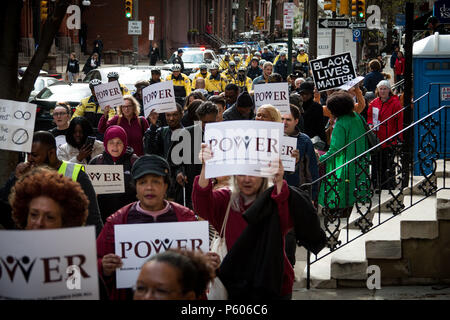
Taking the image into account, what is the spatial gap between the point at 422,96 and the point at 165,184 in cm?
679

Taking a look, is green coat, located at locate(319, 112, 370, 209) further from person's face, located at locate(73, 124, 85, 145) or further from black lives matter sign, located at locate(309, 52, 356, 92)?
black lives matter sign, located at locate(309, 52, 356, 92)

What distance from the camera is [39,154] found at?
22.4 feet

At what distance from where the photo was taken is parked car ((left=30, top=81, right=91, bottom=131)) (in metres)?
18.5

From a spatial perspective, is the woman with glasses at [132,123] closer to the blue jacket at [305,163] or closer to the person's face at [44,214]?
the blue jacket at [305,163]

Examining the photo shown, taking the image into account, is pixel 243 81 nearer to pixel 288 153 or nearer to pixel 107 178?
pixel 288 153

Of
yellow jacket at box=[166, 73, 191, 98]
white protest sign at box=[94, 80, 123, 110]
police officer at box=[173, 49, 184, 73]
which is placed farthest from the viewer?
police officer at box=[173, 49, 184, 73]

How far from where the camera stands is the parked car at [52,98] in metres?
18.5

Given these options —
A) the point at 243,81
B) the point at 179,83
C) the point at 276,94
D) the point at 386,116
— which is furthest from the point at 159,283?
the point at 243,81

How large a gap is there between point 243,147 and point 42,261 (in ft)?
5.42

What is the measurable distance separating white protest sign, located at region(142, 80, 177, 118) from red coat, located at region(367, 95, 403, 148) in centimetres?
303

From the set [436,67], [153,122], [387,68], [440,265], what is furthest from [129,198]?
[387,68]

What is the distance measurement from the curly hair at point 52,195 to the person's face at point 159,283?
101 centimetres

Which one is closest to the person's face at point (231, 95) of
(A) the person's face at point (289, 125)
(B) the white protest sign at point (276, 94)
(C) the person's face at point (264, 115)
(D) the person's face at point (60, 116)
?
(B) the white protest sign at point (276, 94)

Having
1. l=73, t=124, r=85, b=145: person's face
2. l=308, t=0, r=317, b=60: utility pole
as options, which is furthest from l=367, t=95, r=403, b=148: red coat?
l=308, t=0, r=317, b=60: utility pole
